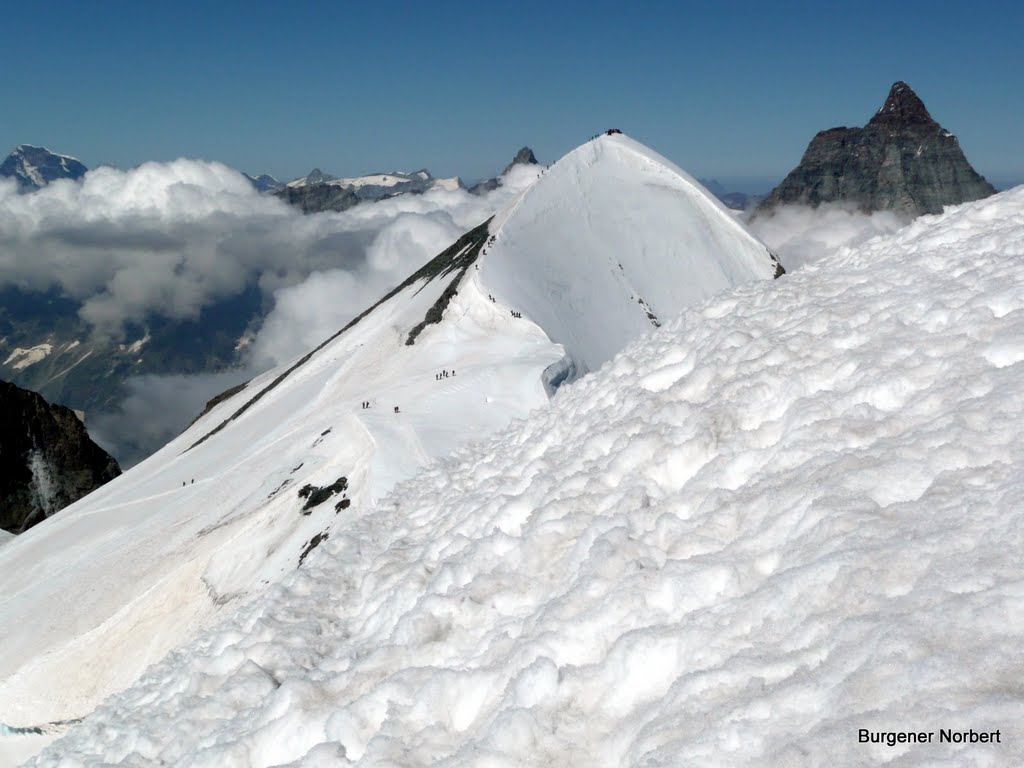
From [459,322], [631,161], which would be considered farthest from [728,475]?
[631,161]

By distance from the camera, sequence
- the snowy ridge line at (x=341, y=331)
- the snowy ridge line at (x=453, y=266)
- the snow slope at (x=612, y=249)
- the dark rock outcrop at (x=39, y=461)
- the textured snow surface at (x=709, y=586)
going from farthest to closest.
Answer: the dark rock outcrop at (x=39, y=461)
the snowy ridge line at (x=341, y=331)
the snow slope at (x=612, y=249)
the snowy ridge line at (x=453, y=266)
the textured snow surface at (x=709, y=586)

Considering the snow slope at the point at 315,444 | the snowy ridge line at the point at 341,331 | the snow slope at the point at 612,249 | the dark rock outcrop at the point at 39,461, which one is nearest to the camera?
the snow slope at the point at 315,444

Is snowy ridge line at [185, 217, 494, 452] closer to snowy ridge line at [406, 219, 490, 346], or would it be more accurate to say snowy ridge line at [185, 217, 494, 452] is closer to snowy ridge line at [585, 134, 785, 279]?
snowy ridge line at [406, 219, 490, 346]

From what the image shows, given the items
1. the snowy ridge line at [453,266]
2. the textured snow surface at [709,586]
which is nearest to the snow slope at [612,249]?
the snowy ridge line at [453,266]

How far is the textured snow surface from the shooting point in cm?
482

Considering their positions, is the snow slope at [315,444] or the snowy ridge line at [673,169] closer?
the snow slope at [315,444]

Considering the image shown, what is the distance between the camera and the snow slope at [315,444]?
30.1 metres

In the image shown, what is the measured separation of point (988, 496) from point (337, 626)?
775 centimetres

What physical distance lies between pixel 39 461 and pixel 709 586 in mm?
118831

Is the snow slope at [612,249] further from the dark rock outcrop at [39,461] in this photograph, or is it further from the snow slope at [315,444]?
the dark rock outcrop at [39,461]

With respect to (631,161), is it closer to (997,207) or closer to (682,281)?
(682,281)

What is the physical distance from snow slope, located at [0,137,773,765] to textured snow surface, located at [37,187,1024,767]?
53.3 ft

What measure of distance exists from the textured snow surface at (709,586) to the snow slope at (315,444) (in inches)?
639


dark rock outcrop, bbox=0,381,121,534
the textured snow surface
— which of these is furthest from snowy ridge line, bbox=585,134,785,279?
dark rock outcrop, bbox=0,381,121,534
